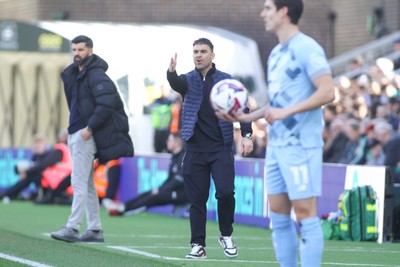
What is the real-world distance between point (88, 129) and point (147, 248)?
137 cm

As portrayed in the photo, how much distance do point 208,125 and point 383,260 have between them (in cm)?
214

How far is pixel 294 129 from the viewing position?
8.57 metres

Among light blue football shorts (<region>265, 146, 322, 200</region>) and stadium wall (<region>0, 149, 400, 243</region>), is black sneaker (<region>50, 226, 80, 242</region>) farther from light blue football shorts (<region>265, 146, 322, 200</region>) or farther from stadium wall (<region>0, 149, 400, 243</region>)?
light blue football shorts (<region>265, 146, 322, 200</region>)

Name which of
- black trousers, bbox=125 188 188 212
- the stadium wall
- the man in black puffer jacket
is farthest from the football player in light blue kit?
black trousers, bbox=125 188 188 212

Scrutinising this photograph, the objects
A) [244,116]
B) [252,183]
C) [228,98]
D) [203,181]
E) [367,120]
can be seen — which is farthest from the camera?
[367,120]

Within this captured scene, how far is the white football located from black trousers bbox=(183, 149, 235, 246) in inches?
111

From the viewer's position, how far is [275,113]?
8461 mm

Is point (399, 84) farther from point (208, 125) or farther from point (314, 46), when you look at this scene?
point (314, 46)

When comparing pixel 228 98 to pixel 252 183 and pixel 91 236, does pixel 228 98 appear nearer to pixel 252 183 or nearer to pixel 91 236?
pixel 91 236

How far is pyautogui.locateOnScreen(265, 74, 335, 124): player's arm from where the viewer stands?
8.40m

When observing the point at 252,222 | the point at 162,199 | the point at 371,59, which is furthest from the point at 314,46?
the point at 371,59

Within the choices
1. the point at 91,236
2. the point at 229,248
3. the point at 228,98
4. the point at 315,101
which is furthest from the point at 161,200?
the point at 315,101

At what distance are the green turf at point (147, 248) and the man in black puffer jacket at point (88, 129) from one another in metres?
0.35

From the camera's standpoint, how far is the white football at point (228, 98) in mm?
8859
